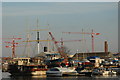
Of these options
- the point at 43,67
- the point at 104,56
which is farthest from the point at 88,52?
the point at 43,67

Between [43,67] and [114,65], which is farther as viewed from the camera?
[114,65]

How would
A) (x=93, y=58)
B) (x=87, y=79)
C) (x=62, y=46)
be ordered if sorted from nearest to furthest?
(x=87, y=79), (x=93, y=58), (x=62, y=46)

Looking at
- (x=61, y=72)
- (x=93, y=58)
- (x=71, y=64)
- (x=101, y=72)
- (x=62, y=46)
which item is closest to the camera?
Result: (x=61, y=72)

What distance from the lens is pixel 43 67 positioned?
4528 centimetres

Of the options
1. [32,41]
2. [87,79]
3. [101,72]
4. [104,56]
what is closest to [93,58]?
[104,56]

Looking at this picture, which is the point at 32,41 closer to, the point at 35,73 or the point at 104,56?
the point at 104,56

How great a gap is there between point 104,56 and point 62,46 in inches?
388

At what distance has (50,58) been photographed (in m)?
53.2

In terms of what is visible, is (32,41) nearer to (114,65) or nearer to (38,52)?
(38,52)

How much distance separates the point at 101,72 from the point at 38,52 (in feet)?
84.7

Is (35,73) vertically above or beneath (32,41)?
beneath

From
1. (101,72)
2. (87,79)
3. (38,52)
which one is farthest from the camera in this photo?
(38,52)

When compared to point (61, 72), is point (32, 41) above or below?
above

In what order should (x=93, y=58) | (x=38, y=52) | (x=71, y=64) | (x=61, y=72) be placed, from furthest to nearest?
(x=38, y=52) < (x=93, y=58) < (x=71, y=64) < (x=61, y=72)
